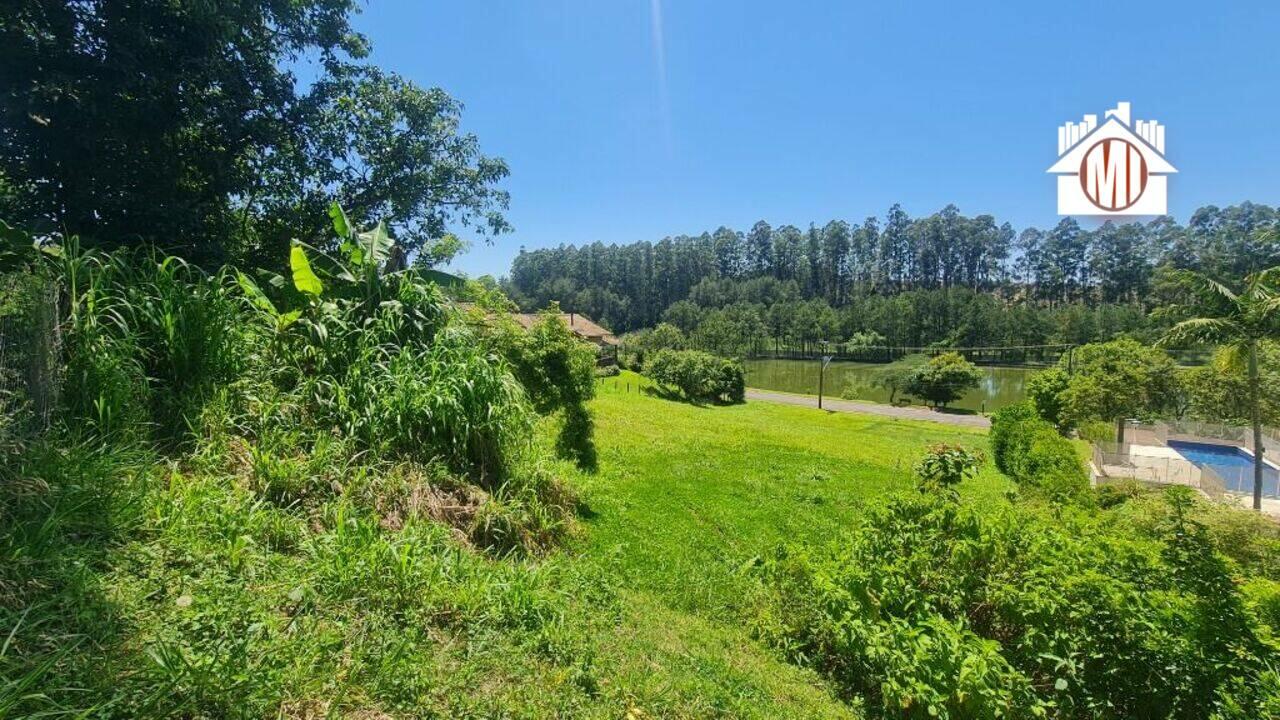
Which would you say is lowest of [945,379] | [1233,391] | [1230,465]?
[1230,465]

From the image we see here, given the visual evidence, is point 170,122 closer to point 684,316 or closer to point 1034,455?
point 1034,455

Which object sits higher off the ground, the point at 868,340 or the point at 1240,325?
the point at 868,340

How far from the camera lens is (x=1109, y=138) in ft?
39.4

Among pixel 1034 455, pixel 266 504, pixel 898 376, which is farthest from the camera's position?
pixel 898 376

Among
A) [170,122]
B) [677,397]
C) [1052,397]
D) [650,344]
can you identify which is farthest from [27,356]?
[650,344]

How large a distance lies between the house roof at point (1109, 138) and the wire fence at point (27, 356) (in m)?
17.3

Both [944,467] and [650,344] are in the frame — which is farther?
[650,344]

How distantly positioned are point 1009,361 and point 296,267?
7167 centimetres

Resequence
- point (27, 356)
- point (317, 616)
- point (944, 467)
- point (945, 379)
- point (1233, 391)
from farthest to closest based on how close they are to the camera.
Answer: point (945, 379) → point (1233, 391) → point (944, 467) → point (27, 356) → point (317, 616)

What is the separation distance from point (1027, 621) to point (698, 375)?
32.0 metres

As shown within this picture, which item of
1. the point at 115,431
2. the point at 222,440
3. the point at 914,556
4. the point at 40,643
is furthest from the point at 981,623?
the point at 115,431

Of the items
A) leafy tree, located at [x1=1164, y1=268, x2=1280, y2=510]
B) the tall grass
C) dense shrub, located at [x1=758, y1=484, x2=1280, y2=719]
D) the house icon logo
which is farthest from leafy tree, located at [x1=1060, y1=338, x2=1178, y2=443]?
the tall grass

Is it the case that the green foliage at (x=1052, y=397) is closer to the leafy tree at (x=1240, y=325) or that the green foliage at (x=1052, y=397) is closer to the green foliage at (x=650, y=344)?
the leafy tree at (x=1240, y=325)

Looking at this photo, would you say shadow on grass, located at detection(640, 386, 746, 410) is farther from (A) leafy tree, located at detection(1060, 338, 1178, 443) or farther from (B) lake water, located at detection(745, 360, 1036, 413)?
(A) leafy tree, located at detection(1060, 338, 1178, 443)
